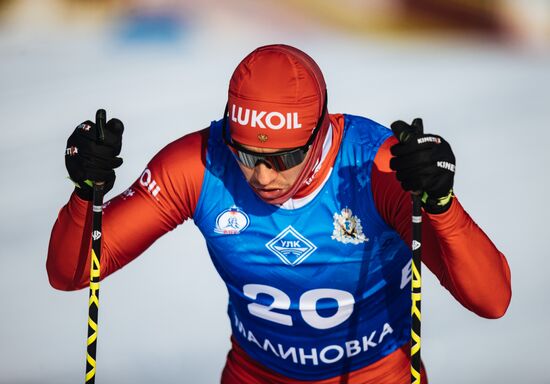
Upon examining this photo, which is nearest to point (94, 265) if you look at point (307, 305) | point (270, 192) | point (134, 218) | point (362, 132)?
point (134, 218)

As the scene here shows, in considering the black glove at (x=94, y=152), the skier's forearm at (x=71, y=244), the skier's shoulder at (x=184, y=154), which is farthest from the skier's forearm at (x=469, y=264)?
the skier's forearm at (x=71, y=244)

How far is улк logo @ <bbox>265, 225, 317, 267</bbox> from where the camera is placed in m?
4.30

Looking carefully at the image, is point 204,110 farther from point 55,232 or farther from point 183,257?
point 55,232

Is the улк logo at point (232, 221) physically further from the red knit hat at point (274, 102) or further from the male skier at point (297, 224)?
the red knit hat at point (274, 102)

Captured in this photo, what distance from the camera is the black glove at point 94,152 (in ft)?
13.2

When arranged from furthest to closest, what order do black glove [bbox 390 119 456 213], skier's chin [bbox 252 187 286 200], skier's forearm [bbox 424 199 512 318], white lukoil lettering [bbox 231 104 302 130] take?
skier's chin [bbox 252 187 286 200] < white lukoil lettering [bbox 231 104 302 130] < skier's forearm [bbox 424 199 512 318] < black glove [bbox 390 119 456 213]

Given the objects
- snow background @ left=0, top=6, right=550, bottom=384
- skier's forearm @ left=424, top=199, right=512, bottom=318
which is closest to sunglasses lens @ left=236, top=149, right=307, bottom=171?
skier's forearm @ left=424, top=199, right=512, bottom=318

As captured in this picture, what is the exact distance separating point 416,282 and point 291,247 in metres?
0.51

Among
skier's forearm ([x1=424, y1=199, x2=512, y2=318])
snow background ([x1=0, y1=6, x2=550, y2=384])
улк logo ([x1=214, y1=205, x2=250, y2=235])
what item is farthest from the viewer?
snow background ([x1=0, y1=6, x2=550, y2=384])

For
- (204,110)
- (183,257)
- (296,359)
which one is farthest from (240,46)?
(296,359)

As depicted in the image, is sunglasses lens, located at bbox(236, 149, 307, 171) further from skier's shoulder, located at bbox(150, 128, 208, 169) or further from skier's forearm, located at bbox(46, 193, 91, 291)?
skier's forearm, located at bbox(46, 193, 91, 291)

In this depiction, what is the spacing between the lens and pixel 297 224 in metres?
4.30

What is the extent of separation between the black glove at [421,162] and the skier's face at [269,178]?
0.44 meters

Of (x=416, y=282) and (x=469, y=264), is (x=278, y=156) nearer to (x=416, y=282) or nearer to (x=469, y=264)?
(x=416, y=282)
